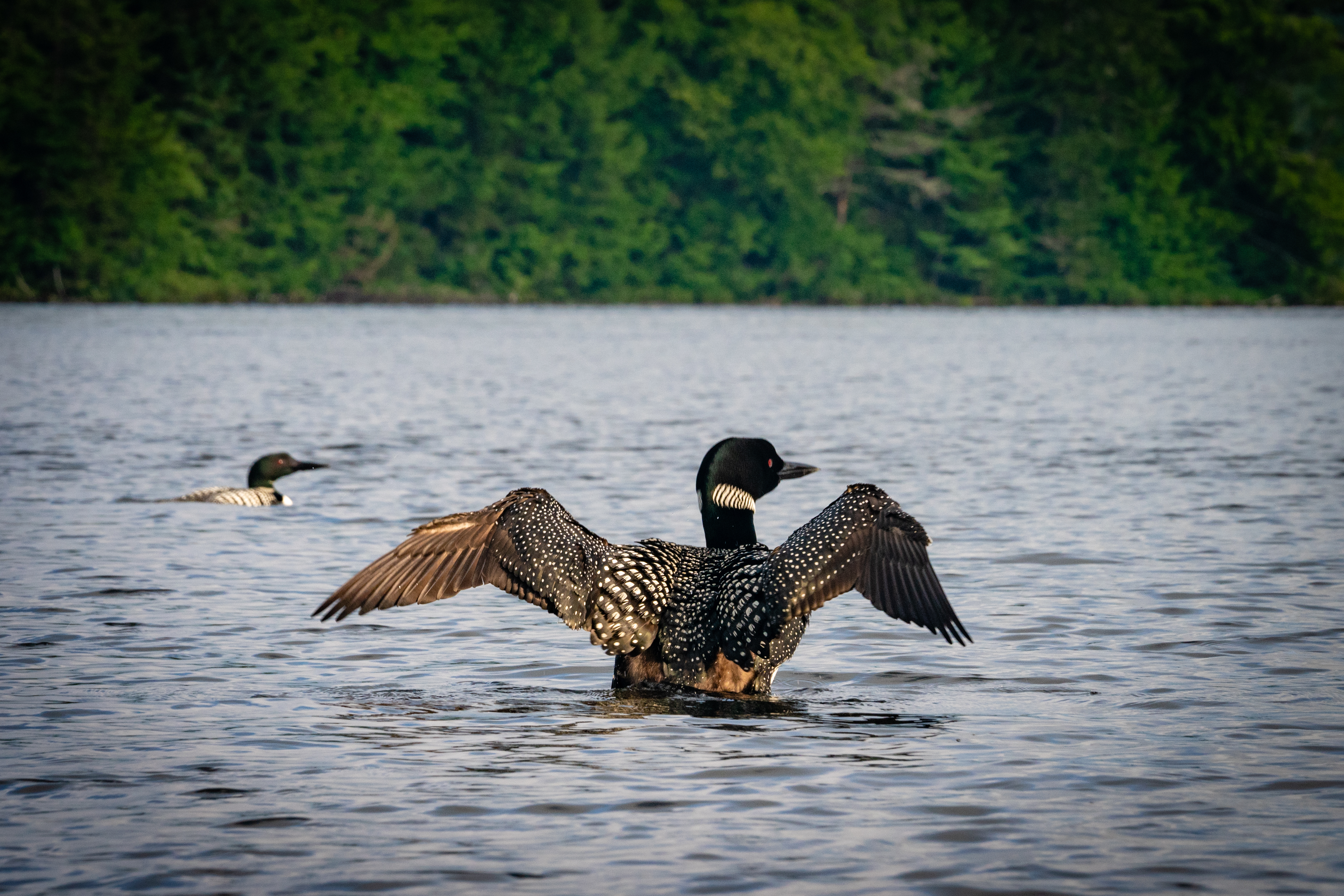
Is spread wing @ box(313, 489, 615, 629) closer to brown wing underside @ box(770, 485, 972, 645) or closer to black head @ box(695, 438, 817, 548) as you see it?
black head @ box(695, 438, 817, 548)

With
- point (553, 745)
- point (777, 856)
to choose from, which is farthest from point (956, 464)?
point (777, 856)

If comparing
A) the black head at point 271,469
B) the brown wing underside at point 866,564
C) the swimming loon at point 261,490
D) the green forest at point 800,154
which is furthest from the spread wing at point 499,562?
the green forest at point 800,154

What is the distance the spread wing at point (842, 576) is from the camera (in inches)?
273

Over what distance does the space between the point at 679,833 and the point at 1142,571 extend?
599cm

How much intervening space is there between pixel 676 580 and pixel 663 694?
0.51m

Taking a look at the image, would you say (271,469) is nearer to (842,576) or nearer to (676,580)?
(676,580)

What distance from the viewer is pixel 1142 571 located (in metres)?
10.9

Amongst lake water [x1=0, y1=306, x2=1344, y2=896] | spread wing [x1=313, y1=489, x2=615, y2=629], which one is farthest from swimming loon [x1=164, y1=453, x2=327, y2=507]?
spread wing [x1=313, y1=489, x2=615, y2=629]

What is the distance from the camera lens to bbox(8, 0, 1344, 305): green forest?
70500 millimetres

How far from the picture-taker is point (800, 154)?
244 ft

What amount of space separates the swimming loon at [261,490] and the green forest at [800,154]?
53.4 m

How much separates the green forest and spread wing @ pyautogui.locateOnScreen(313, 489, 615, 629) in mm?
61493

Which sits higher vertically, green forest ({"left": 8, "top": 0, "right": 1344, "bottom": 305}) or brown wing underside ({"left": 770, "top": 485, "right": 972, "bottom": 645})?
green forest ({"left": 8, "top": 0, "right": 1344, "bottom": 305})

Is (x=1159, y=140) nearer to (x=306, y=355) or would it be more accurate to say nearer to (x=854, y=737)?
(x=306, y=355)
